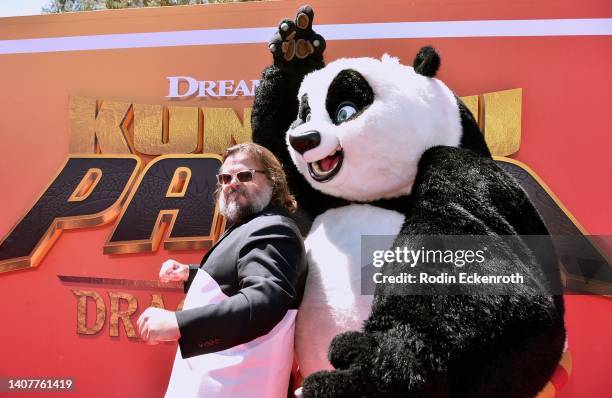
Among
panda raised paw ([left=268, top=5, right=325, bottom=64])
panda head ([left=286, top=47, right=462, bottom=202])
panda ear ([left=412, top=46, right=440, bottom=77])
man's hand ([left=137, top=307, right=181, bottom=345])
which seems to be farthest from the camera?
panda raised paw ([left=268, top=5, right=325, bottom=64])

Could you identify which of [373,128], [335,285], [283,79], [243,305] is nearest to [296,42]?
[283,79]

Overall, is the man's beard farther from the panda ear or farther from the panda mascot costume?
the panda ear

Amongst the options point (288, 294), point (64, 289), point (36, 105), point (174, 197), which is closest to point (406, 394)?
point (288, 294)

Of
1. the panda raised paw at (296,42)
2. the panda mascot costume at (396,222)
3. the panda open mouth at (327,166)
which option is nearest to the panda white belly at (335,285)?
the panda mascot costume at (396,222)

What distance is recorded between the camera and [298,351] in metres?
1.43

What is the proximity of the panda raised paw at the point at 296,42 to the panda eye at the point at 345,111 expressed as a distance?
39 cm

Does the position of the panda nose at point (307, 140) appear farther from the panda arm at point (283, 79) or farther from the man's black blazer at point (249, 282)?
the panda arm at point (283, 79)

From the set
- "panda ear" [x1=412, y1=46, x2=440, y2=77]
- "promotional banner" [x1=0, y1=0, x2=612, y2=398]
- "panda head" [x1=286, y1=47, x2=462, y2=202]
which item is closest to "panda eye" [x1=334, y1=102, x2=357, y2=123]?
"panda head" [x1=286, y1=47, x2=462, y2=202]

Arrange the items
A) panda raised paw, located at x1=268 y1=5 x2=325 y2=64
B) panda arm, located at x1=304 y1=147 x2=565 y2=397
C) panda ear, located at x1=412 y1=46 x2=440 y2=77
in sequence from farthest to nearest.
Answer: panda raised paw, located at x1=268 y1=5 x2=325 y2=64
panda ear, located at x1=412 y1=46 x2=440 y2=77
panda arm, located at x1=304 y1=147 x2=565 y2=397

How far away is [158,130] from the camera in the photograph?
2682mm

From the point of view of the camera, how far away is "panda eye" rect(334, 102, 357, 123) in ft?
4.51

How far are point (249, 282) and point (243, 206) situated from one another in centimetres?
31

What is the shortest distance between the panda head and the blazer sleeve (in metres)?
0.22

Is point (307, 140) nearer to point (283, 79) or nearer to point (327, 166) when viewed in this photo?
point (327, 166)
